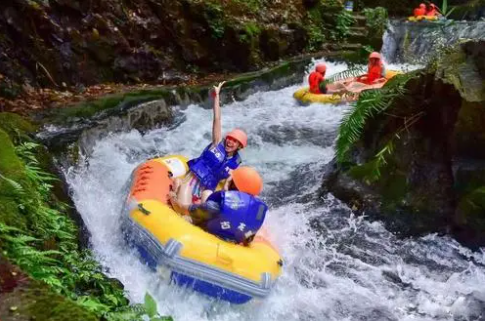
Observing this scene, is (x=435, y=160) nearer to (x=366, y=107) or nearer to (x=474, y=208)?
(x=474, y=208)

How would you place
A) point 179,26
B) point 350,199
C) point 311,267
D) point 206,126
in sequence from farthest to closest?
1. point 179,26
2. point 206,126
3. point 350,199
4. point 311,267

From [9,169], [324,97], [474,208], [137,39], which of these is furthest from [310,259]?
[137,39]

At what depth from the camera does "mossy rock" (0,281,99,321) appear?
236 centimetres

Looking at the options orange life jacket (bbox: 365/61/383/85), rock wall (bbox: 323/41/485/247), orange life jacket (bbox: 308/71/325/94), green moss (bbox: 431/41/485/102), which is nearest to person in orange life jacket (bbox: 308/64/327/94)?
orange life jacket (bbox: 308/71/325/94)

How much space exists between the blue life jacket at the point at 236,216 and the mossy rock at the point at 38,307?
214cm

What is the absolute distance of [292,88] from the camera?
464 inches

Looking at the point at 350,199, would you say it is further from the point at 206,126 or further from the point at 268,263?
the point at 206,126

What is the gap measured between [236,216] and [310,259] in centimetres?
127

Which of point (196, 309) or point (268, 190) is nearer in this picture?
point (196, 309)

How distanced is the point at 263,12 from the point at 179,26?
113 inches

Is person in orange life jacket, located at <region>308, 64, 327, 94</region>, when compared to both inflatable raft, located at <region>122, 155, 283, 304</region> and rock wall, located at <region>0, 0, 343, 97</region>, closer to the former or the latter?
rock wall, located at <region>0, 0, 343, 97</region>

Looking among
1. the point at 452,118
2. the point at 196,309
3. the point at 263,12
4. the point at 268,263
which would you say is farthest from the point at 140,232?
the point at 263,12

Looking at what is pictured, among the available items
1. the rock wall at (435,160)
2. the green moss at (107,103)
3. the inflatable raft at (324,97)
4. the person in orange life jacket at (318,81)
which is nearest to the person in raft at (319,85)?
the person in orange life jacket at (318,81)

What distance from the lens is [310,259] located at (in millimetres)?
5453
